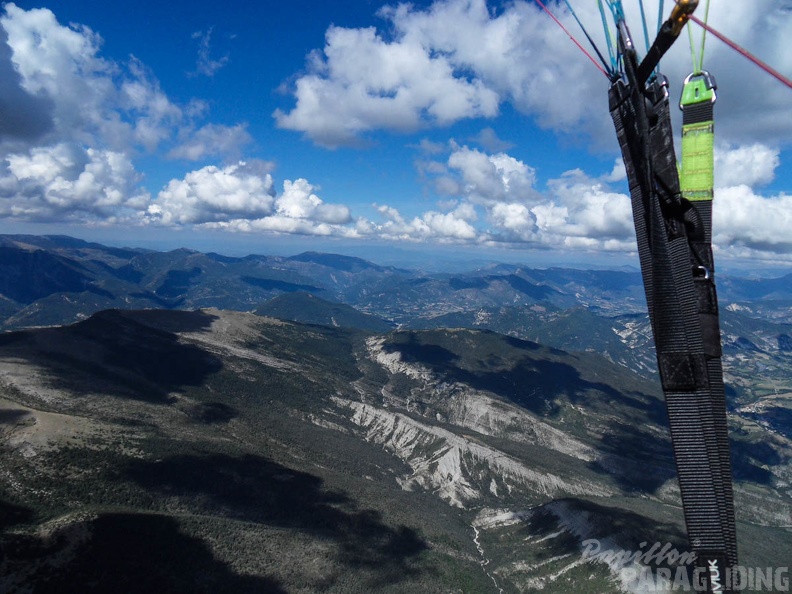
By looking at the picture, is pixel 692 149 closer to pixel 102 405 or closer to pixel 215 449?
pixel 215 449

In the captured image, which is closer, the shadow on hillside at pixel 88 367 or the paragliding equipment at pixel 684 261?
the paragliding equipment at pixel 684 261

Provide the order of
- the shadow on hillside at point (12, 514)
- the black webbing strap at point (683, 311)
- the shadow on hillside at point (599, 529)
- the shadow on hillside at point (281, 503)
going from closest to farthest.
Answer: the black webbing strap at point (683, 311) → the shadow on hillside at point (12, 514) → the shadow on hillside at point (281, 503) → the shadow on hillside at point (599, 529)

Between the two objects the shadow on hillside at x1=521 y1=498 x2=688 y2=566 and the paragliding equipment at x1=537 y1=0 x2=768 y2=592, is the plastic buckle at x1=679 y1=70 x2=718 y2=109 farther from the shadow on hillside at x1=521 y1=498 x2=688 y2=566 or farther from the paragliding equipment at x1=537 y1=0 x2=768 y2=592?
the shadow on hillside at x1=521 y1=498 x2=688 y2=566

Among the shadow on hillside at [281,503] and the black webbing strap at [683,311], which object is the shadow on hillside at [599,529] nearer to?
the shadow on hillside at [281,503]

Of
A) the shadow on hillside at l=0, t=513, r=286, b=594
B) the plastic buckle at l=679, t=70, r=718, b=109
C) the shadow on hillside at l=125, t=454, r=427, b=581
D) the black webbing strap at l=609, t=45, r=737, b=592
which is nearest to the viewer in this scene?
the black webbing strap at l=609, t=45, r=737, b=592

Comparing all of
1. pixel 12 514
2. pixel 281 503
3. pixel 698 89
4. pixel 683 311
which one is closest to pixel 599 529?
pixel 281 503

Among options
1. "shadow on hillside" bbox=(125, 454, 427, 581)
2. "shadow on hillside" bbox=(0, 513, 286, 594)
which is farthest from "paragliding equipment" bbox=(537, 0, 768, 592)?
"shadow on hillside" bbox=(125, 454, 427, 581)

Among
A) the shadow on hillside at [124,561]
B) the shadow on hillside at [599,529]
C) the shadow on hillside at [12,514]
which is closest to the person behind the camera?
the shadow on hillside at [124,561]

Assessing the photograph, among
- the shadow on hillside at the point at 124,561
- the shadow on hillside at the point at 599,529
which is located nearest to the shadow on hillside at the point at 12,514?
the shadow on hillside at the point at 124,561
